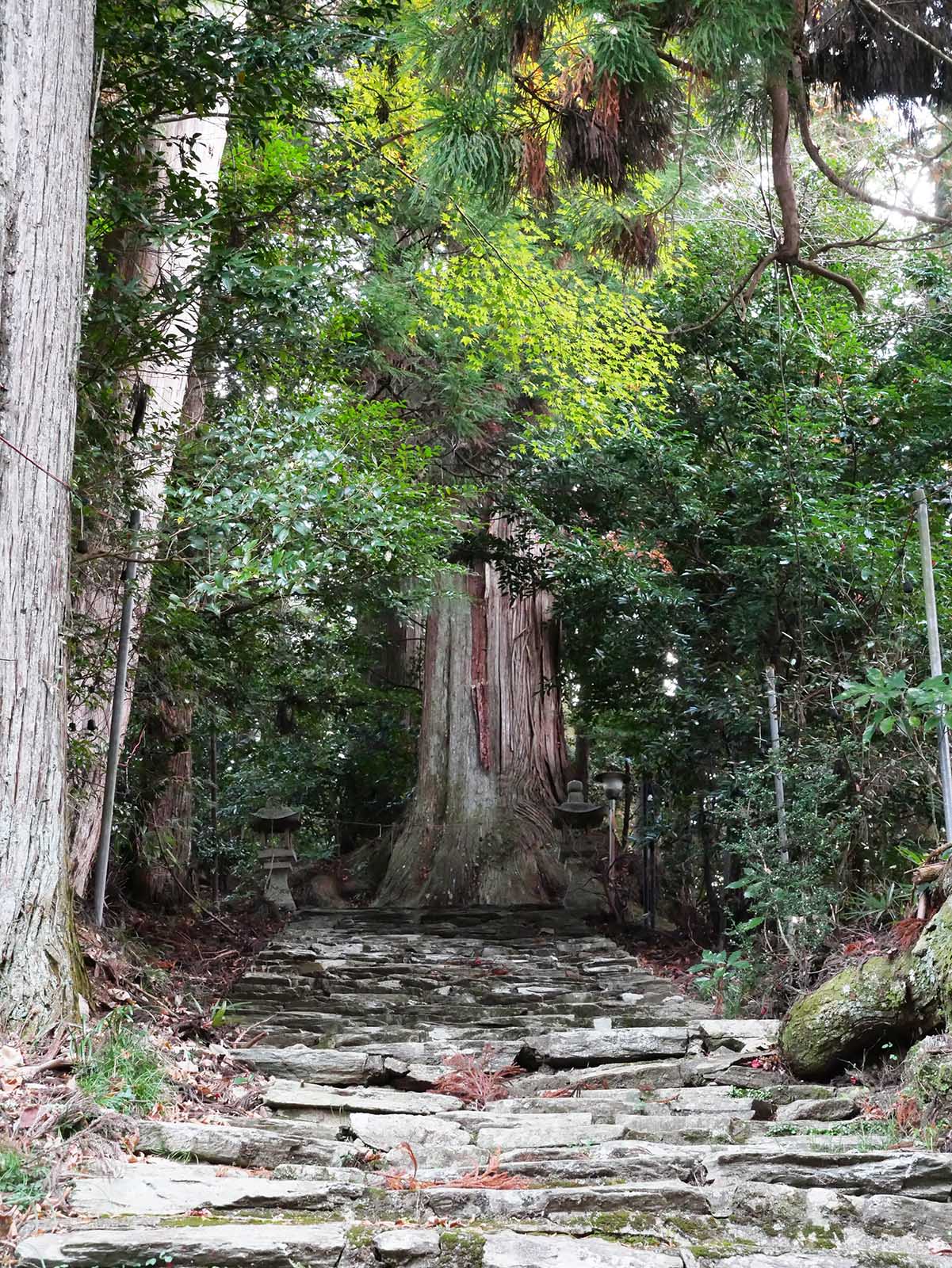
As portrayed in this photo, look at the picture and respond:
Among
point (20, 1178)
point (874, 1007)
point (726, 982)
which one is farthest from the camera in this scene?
point (726, 982)

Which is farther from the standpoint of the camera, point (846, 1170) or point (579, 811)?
point (579, 811)

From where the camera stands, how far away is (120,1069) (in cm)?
394

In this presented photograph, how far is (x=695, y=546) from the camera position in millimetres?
9438

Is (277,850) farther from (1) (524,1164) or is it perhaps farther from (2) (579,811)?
(1) (524,1164)

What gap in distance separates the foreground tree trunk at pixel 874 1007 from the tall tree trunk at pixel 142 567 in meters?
3.92

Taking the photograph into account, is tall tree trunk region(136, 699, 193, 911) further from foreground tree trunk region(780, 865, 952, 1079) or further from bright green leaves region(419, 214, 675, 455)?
foreground tree trunk region(780, 865, 952, 1079)

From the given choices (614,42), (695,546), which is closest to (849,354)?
(695,546)

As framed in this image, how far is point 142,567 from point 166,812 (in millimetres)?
3515

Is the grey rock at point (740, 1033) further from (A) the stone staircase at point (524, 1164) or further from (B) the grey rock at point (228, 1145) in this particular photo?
(B) the grey rock at point (228, 1145)

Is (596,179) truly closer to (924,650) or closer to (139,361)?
(139,361)

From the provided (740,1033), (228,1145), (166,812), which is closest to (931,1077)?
(740,1033)

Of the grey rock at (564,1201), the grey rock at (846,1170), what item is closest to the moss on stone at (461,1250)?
the grey rock at (564,1201)

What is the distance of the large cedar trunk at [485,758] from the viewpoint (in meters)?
11.8

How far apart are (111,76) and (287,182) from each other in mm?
1640
